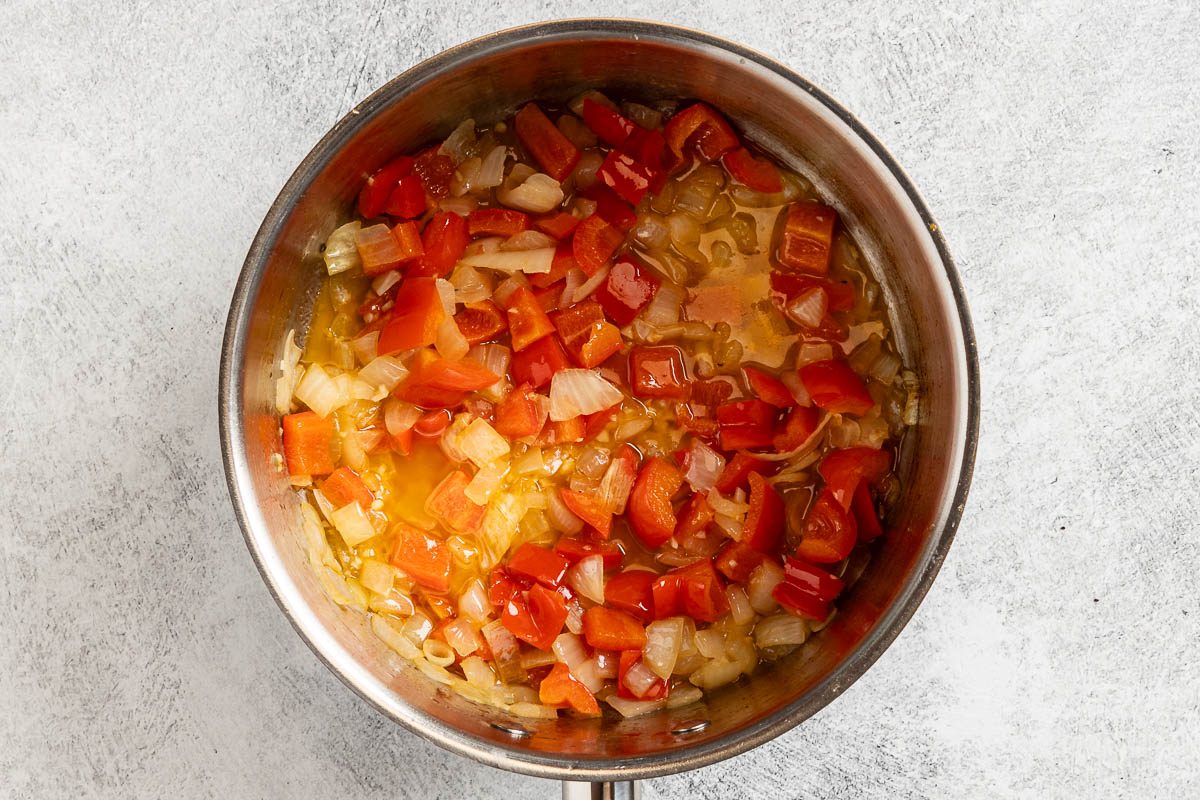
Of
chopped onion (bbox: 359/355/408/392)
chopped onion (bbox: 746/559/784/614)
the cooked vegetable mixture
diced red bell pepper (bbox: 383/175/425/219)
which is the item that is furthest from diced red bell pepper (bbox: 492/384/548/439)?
chopped onion (bbox: 746/559/784/614)

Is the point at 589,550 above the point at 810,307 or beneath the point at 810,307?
beneath

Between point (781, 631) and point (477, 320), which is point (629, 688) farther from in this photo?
point (477, 320)

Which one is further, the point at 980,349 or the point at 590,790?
the point at 980,349

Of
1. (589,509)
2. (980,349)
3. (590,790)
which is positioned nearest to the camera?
(590,790)

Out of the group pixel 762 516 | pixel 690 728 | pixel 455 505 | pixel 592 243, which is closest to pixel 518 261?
pixel 592 243

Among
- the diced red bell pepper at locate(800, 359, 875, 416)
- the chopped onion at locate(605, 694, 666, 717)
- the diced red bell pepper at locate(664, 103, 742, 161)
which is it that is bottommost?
the chopped onion at locate(605, 694, 666, 717)

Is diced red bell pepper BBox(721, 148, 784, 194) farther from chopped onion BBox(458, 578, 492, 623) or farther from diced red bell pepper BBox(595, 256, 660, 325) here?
chopped onion BBox(458, 578, 492, 623)

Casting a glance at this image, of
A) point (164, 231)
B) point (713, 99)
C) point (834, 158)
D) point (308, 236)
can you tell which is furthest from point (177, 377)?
point (834, 158)
